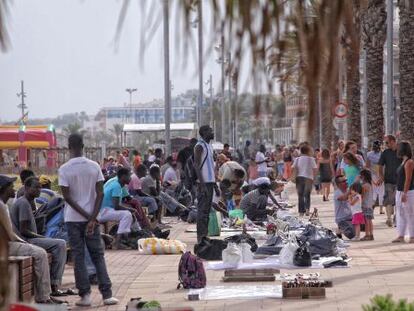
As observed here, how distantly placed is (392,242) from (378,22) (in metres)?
7.01

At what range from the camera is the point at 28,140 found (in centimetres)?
5919

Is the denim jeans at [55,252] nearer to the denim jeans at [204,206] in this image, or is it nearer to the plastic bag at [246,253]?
the plastic bag at [246,253]

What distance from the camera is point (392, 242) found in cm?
1802

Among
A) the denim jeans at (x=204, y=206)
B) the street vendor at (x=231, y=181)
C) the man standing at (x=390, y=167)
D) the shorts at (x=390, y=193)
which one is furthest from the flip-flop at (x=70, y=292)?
the street vendor at (x=231, y=181)

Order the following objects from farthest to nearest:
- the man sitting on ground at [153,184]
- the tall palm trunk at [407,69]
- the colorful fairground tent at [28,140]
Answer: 1. the colorful fairground tent at [28,140]
2. the man sitting on ground at [153,184]
3. the tall palm trunk at [407,69]

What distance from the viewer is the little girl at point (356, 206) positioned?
728 inches

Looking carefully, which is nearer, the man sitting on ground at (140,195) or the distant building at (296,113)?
the distant building at (296,113)

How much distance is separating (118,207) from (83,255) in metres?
6.47

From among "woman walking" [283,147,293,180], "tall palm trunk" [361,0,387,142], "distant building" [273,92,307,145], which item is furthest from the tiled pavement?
"woman walking" [283,147,293,180]

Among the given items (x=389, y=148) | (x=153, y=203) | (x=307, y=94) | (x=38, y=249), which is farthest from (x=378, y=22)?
(x=307, y=94)

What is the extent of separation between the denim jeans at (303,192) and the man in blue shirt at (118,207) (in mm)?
8387

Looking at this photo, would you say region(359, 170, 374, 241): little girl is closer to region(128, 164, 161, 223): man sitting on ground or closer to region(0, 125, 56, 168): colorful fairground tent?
region(128, 164, 161, 223): man sitting on ground

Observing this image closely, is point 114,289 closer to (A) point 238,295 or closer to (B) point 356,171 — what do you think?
(A) point 238,295

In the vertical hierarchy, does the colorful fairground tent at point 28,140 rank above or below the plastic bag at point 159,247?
above
